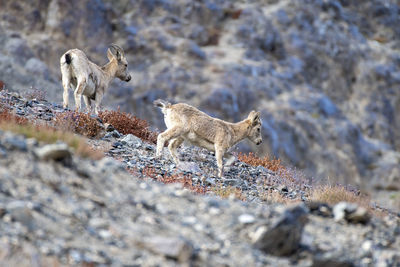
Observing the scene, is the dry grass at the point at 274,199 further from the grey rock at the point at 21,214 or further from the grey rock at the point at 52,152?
the grey rock at the point at 21,214

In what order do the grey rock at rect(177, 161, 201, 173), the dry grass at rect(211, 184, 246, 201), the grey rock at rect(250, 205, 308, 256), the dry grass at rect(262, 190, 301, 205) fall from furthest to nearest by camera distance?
the grey rock at rect(177, 161, 201, 173), the dry grass at rect(262, 190, 301, 205), the dry grass at rect(211, 184, 246, 201), the grey rock at rect(250, 205, 308, 256)

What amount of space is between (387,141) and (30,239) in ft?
122

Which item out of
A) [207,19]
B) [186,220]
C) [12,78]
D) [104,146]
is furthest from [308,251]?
[207,19]

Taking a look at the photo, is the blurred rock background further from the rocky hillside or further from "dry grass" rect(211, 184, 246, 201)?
the rocky hillside

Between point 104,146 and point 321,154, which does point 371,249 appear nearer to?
Answer: point 104,146

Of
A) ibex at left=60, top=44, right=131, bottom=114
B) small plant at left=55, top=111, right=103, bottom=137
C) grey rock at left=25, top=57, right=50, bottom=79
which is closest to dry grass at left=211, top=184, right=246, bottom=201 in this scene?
small plant at left=55, top=111, right=103, bottom=137

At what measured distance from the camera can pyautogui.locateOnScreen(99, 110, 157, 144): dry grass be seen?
14.2 m

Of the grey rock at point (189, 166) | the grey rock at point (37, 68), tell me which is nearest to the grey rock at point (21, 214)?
the grey rock at point (189, 166)

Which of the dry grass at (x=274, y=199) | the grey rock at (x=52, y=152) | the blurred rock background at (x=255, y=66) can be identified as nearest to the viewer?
the grey rock at (x=52, y=152)

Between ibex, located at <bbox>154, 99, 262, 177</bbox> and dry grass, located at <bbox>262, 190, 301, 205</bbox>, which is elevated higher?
ibex, located at <bbox>154, 99, 262, 177</bbox>

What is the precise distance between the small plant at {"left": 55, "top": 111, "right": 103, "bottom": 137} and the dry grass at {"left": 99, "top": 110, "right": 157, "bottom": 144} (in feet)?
4.16

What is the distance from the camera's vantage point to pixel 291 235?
5.65 metres

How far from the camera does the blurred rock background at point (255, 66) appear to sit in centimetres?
3388

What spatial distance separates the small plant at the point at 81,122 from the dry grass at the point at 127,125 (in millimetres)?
1268
